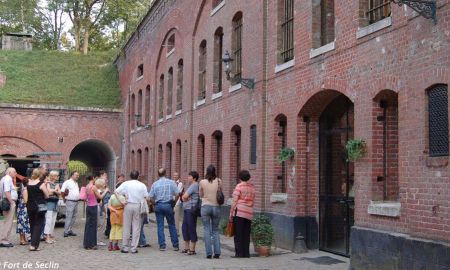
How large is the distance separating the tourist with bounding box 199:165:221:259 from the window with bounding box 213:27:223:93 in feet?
24.3

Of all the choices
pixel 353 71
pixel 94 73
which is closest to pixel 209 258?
pixel 353 71

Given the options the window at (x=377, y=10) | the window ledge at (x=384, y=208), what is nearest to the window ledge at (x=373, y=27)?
the window at (x=377, y=10)

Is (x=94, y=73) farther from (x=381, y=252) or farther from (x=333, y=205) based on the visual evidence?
(x=381, y=252)

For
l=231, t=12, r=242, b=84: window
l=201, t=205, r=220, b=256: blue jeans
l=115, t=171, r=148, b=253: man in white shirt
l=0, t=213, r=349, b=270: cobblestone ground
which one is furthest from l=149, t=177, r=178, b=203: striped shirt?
l=231, t=12, r=242, b=84: window

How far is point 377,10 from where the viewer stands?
10266mm

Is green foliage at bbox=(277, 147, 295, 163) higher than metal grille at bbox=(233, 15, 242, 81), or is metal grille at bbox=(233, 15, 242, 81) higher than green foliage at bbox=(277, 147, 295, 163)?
metal grille at bbox=(233, 15, 242, 81)

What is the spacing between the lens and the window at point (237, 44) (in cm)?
1667

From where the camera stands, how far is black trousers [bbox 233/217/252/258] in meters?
11.3

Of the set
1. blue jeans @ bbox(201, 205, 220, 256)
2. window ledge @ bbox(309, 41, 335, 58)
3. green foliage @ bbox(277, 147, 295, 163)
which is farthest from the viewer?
green foliage @ bbox(277, 147, 295, 163)

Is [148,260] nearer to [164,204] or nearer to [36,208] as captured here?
[164,204]

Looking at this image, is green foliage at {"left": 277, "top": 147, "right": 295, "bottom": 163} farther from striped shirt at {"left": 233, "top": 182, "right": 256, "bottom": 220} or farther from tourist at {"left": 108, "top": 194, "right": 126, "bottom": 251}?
tourist at {"left": 108, "top": 194, "right": 126, "bottom": 251}

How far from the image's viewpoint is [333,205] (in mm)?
12164

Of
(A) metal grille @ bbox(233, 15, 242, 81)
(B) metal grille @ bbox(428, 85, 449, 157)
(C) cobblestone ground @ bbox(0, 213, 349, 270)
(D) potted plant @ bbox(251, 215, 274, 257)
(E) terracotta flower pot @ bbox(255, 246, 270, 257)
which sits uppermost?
(A) metal grille @ bbox(233, 15, 242, 81)

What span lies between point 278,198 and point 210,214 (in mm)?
2419
